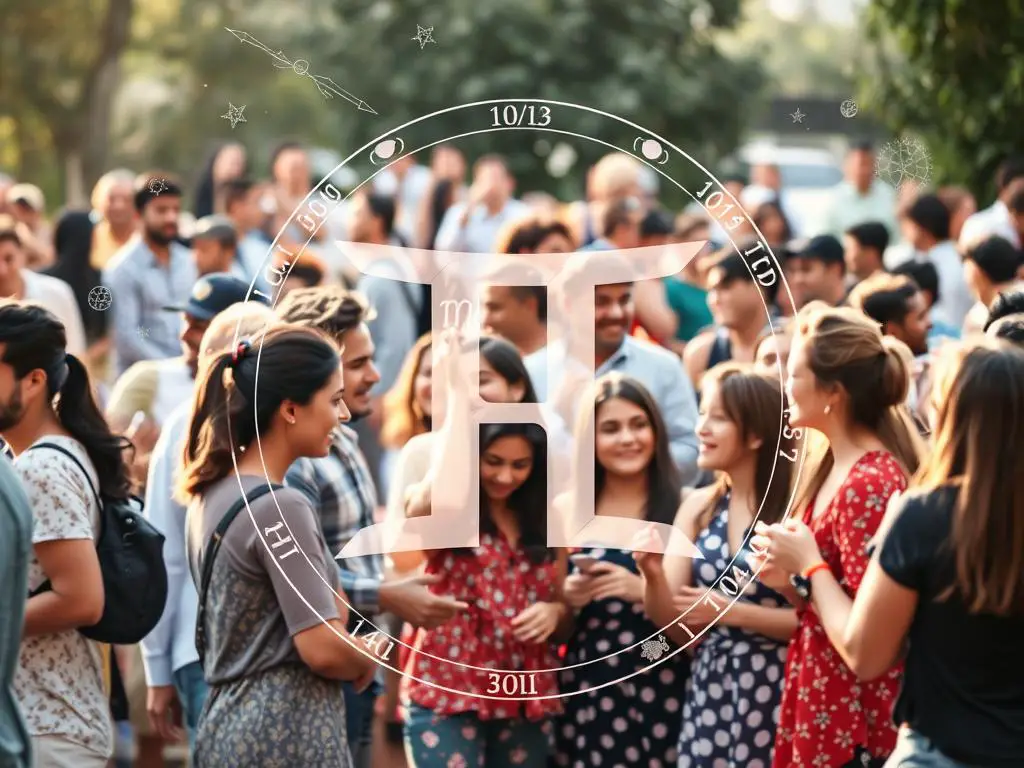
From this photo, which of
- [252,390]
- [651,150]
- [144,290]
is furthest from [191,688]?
[651,150]

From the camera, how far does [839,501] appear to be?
391cm

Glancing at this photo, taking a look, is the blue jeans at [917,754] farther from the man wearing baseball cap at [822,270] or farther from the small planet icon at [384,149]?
the man wearing baseball cap at [822,270]

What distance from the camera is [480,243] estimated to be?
872cm

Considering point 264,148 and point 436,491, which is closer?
point 436,491

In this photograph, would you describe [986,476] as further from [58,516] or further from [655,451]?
[58,516]

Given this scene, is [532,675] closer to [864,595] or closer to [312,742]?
[312,742]

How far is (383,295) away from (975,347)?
463 cm

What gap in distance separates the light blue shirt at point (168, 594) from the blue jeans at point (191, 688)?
2 cm

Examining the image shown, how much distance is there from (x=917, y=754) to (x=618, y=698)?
129cm

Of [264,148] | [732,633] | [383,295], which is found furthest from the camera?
[264,148]

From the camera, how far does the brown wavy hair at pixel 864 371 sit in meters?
4.02

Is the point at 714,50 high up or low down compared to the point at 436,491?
up

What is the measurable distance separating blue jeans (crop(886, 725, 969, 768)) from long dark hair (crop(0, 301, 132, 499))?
1834 mm

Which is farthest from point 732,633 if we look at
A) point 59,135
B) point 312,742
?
point 59,135
